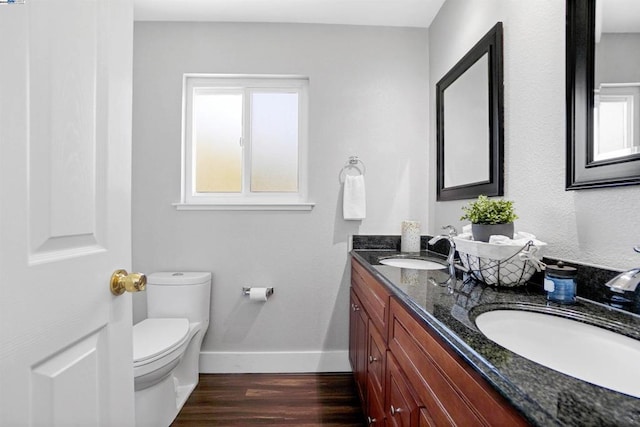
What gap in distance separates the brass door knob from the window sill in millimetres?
1441

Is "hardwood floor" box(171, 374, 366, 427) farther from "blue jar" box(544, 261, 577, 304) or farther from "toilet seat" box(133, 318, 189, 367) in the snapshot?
"blue jar" box(544, 261, 577, 304)

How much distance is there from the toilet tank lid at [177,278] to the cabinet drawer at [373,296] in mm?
1015

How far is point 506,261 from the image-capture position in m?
1.03

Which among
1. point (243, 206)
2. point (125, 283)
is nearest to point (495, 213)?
point (125, 283)

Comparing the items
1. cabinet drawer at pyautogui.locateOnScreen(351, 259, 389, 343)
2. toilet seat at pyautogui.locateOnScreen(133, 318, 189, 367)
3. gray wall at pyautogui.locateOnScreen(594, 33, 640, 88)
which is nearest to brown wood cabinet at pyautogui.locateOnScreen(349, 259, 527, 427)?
cabinet drawer at pyautogui.locateOnScreen(351, 259, 389, 343)

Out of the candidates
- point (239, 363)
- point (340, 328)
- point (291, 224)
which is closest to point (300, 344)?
point (340, 328)

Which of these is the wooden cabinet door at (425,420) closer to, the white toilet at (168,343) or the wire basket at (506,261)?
the wire basket at (506,261)

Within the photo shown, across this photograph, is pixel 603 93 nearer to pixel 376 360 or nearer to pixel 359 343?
pixel 376 360

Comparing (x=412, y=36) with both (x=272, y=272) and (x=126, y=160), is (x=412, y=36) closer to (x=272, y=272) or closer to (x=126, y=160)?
(x=272, y=272)

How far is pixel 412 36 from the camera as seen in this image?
7.32 feet

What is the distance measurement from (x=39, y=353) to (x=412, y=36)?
2.55 metres

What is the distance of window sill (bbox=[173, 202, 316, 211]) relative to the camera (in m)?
→ 2.18

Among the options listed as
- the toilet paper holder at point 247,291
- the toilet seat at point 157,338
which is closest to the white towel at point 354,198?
the toilet paper holder at point 247,291

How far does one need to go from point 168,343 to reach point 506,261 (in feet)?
5.19
